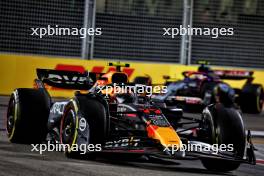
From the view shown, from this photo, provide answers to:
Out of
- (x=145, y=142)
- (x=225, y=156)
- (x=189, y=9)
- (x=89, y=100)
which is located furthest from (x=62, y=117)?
(x=189, y=9)

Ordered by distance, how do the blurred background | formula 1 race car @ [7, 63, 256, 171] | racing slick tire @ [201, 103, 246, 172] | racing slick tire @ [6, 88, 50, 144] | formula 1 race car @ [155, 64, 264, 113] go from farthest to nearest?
the blurred background
formula 1 race car @ [155, 64, 264, 113]
racing slick tire @ [6, 88, 50, 144]
racing slick tire @ [201, 103, 246, 172]
formula 1 race car @ [7, 63, 256, 171]

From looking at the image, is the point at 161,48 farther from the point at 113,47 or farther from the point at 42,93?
the point at 42,93

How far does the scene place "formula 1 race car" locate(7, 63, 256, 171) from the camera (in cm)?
863

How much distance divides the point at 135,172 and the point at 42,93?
2632mm

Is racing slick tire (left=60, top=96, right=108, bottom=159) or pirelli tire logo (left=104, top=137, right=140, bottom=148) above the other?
racing slick tire (left=60, top=96, right=108, bottom=159)

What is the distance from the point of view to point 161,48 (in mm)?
23422

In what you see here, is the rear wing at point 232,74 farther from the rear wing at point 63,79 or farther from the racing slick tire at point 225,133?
the racing slick tire at point 225,133

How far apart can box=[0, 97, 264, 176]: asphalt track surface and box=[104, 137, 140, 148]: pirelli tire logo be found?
0.74ft

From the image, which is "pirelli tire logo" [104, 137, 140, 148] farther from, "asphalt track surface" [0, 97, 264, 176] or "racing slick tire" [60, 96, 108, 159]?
"asphalt track surface" [0, 97, 264, 176]

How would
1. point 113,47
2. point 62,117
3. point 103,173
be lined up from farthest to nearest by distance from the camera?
A: 1. point 113,47
2. point 62,117
3. point 103,173

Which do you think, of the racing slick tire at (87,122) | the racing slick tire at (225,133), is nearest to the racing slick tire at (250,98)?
the racing slick tire at (225,133)

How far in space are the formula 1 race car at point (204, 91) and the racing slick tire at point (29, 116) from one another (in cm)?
960

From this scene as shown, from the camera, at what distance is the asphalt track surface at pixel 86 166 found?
782 cm

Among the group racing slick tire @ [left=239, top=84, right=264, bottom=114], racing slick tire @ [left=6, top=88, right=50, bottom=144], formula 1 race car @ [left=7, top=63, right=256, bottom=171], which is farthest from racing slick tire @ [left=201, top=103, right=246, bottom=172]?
racing slick tire @ [left=239, top=84, right=264, bottom=114]
